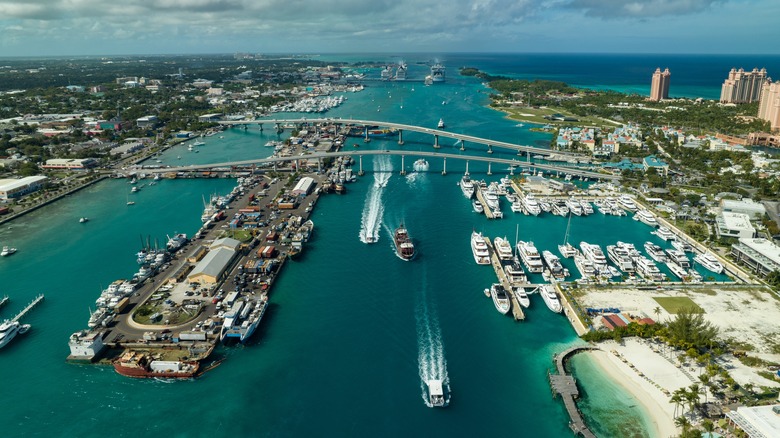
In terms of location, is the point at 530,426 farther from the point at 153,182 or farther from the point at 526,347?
the point at 153,182

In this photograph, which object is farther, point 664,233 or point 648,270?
point 664,233

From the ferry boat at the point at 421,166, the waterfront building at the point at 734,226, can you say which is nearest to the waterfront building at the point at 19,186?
the ferry boat at the point at 421,166

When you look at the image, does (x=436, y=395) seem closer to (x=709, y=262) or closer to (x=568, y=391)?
(x=568, y=391)

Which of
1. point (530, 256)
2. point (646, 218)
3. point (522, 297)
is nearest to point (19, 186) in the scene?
point (530, 256)

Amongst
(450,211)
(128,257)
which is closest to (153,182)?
(128,257)

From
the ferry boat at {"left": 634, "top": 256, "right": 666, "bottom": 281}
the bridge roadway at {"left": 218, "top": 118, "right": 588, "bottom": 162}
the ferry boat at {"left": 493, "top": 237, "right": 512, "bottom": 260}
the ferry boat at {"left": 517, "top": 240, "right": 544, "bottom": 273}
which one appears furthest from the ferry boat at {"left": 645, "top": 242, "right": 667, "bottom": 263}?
the bridge roadway at {"left": 218, "top": 118, "right": 588, "bottom": 162}

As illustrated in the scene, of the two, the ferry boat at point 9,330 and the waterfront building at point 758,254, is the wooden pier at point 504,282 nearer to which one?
the waterfront building at point 758,254

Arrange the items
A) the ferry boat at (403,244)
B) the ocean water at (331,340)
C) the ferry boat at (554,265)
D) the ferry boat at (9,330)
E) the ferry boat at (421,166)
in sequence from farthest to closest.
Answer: the ferry boat at (421,166) → the ferry boat at (403,244) → the ferry boat at (554,265) → the ferry boat at (9,330) → the ocean water at (331,340)

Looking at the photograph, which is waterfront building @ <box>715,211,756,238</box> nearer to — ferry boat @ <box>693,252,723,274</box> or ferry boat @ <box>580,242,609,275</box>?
ferry boat @ <box>693,252,723,274</box>
